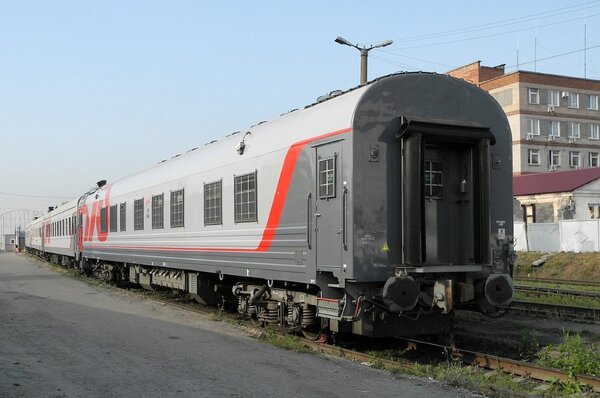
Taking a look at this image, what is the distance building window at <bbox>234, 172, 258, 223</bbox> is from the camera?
37.1ft

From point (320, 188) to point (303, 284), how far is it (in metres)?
1.86

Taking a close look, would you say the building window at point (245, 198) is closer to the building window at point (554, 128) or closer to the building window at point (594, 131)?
the building window at point (554, 128)

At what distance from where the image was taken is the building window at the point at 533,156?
54719 mm

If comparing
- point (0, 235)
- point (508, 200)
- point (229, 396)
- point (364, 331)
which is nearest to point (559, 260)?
point (508, 200)

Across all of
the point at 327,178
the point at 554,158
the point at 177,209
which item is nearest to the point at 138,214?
the point at 177,209

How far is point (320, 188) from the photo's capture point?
9.27 metres

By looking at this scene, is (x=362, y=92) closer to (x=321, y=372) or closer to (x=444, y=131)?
(x=444, y=131)

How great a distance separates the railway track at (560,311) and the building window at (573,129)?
4773 cm

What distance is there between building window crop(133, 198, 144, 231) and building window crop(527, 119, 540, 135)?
145ft

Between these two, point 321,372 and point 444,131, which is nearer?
point 321,372

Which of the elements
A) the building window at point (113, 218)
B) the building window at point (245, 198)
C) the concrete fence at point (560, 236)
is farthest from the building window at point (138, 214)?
the concrete fence at point (560, 236)

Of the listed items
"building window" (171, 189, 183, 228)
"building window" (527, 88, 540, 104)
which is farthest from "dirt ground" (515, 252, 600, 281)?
"building window" (527, 88, 540, 104)

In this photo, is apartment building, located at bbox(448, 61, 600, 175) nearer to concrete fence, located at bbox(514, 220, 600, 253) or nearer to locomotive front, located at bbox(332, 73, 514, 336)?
concrete fence, located at bbox(514, 220, 600, 253)

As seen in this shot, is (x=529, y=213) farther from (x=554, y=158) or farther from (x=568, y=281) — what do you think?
(x=554, y=158)
